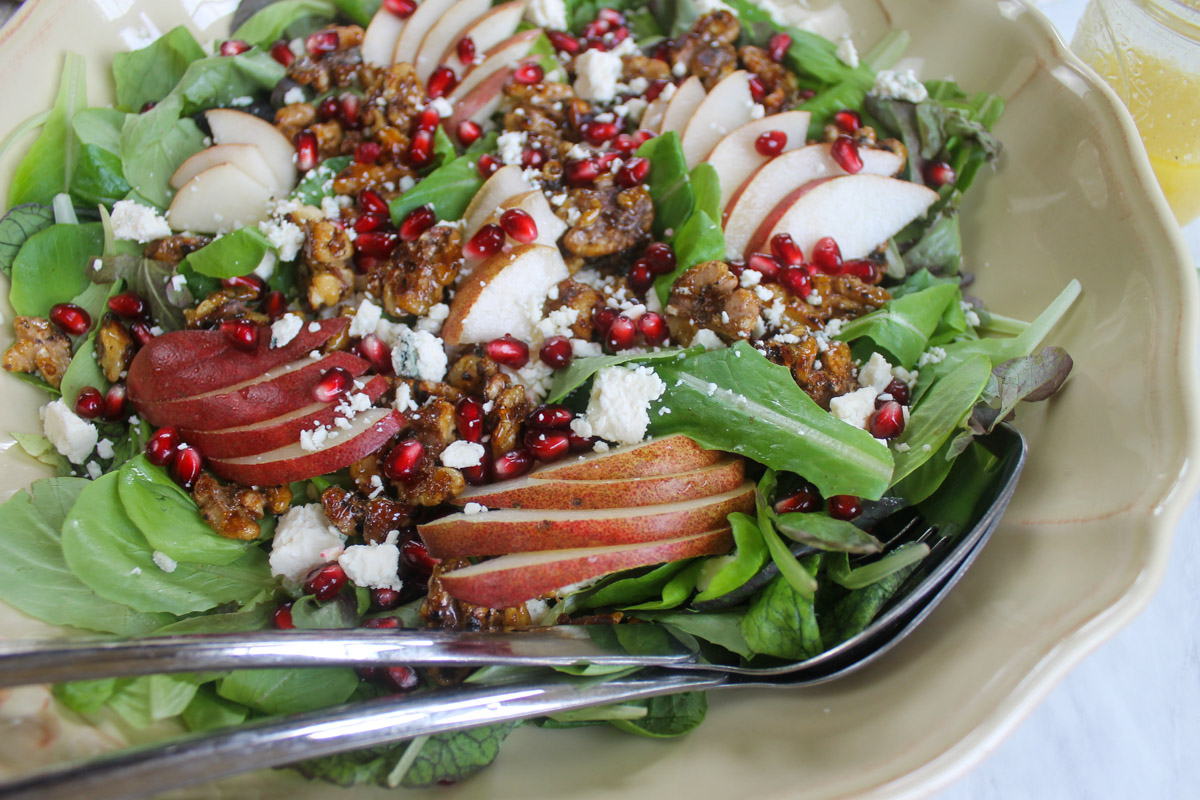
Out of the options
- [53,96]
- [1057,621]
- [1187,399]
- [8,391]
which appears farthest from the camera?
[53,96]

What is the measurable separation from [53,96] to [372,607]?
193 centimetres

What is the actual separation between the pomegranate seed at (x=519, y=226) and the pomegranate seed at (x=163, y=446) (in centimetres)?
103

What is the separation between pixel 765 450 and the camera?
1800 mm

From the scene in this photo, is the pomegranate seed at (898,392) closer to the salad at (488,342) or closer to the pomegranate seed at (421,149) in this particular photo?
the salad at (488,342)

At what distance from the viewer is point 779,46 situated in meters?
2.67

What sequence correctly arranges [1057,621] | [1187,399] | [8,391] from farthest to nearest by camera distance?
[8,391], [1187,399], [1057,621]

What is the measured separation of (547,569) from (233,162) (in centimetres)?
169

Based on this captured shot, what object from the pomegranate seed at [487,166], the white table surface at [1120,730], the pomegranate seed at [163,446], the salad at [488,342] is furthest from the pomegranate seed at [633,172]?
the white table surface at [1120,730]

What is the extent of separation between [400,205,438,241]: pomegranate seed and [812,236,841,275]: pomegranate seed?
114 cm

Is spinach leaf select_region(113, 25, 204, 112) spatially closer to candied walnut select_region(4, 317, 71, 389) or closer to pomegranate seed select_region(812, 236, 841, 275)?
candied walnut select_region(4, 317, 71, 389)

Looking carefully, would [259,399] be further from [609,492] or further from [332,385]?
[609,492]

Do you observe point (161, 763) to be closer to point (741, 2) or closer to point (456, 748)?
point (456, 748)

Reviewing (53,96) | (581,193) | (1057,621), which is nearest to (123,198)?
(53,96)

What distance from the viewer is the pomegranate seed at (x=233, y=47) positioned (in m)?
2.63
